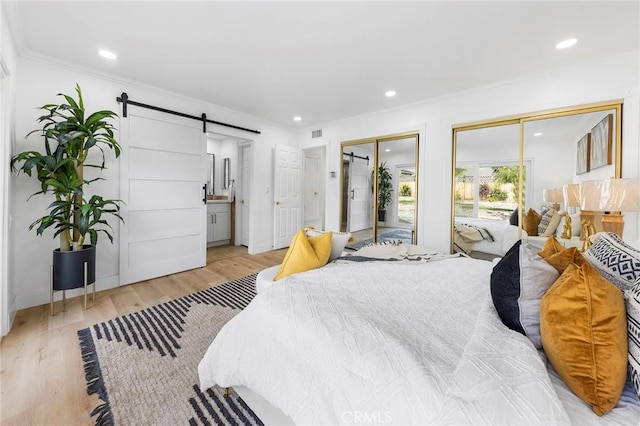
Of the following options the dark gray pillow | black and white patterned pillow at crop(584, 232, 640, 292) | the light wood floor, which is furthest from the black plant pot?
black and white patterned pillow at crop(584, 232, 640, 292)

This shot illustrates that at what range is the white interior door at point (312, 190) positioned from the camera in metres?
5.71

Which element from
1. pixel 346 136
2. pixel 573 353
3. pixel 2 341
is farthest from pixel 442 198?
pixel 2 341

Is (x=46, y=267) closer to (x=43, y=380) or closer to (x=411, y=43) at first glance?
(x=43, y=380)

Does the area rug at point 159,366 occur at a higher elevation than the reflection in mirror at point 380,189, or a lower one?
lower

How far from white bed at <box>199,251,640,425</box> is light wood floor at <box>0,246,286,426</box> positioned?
85cm

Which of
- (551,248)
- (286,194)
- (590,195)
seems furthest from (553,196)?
(286,194)

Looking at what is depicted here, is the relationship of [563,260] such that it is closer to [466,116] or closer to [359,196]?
[466,116]

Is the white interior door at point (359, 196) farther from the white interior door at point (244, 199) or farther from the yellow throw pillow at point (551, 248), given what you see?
the yellow throw pillow at point (551, 248)

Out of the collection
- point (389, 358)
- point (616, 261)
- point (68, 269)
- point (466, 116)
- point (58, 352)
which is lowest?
point (58, 352)

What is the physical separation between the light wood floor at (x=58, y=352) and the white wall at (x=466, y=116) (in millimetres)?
2731

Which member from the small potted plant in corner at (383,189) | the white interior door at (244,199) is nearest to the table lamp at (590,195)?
the small potted plant in corner at (383,189)

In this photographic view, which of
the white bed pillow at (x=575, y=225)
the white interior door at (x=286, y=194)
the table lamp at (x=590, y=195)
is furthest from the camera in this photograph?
the white interior door at (x=286, y=194)

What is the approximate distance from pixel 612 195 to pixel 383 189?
2638 mm

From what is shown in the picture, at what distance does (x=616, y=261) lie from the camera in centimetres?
108
